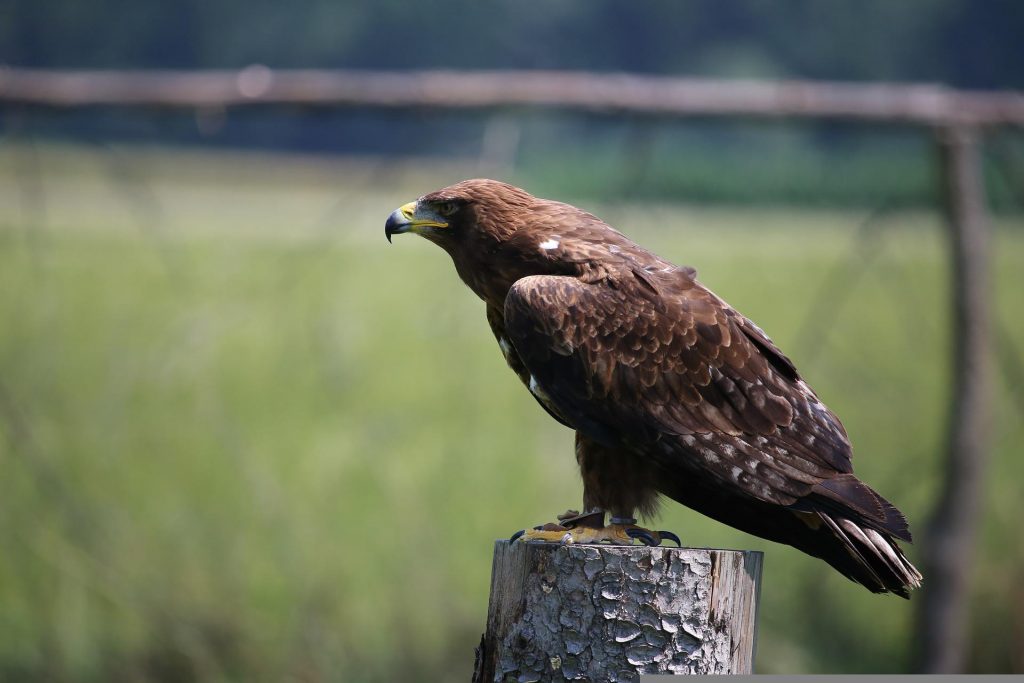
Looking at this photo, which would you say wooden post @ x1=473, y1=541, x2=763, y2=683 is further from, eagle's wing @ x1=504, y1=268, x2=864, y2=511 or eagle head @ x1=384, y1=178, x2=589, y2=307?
eagle head @ x1=384, y1=178, x2=589, y2=307

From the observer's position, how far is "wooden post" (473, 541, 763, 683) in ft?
8.43

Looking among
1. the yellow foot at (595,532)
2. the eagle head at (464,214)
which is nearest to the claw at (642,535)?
the yellow foot at (595,532)

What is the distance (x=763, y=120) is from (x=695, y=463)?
3.49 meters

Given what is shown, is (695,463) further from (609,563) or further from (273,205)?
(273,205)

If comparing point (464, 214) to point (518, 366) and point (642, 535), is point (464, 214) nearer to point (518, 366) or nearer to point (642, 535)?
point (518, 366)

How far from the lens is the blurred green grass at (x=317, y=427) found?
5.78 metres

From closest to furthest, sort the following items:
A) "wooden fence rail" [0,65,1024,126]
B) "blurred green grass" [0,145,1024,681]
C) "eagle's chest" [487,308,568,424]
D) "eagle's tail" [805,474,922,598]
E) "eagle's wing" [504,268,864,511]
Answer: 1. "eagle's tail" [805,474,922,598]
2. "eagle's wing" [504,268,864,511]
3. "eagle's chest" [487,308,568,424]
4. "wooden fence rail" [0,65,1024,126]
5. "blurred green grass" [0,145,1024,681]

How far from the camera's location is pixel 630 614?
8.45 feet

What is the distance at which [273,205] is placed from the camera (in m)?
6.56

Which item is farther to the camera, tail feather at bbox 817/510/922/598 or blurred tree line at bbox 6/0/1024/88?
blurred tree line at bbox 6/0/1024/88

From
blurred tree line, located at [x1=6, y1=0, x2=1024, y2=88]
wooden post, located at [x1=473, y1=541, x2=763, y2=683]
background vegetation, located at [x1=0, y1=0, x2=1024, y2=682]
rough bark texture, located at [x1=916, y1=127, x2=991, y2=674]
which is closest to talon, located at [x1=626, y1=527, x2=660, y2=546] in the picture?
wooden post, located at [x1=473, y1=541, x2=763, y2=683]

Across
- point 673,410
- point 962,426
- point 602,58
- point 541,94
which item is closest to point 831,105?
point 541,94

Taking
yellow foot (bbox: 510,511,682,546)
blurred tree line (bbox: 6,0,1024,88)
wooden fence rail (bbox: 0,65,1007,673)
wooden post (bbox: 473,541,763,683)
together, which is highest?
blurred tree line (bbox: 6,0,1024,88)

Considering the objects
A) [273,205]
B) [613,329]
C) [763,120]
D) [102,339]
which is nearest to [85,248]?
[102,339]
